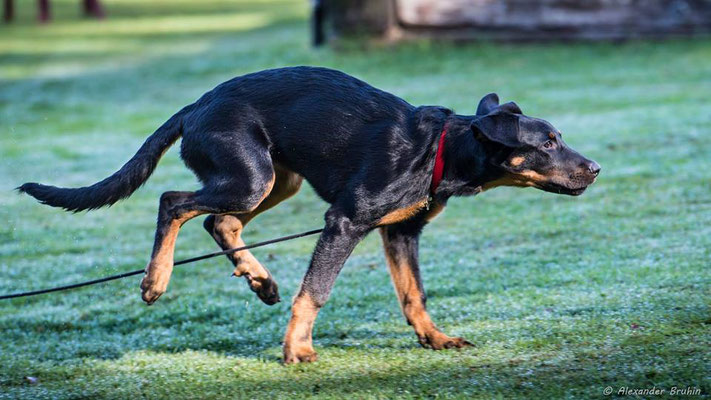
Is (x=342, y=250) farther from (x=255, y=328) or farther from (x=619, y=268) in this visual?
(x=619, y=268)

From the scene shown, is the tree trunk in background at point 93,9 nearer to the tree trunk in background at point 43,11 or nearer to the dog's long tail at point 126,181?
the tree trunk in background at point 43,11

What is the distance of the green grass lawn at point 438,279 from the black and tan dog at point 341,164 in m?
0.47

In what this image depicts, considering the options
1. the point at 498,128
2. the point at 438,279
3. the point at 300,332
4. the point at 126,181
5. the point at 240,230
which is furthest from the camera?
the point at 438,279

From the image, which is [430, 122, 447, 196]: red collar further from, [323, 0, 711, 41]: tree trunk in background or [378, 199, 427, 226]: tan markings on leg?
[323, 0, 711, 41]: tree trunk in background

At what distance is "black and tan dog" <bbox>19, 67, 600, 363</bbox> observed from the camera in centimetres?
535

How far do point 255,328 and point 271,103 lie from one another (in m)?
1.57

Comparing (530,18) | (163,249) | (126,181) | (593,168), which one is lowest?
(530,18)

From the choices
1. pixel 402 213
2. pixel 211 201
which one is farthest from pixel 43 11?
pixel 402 213

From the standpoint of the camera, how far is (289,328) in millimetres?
5457

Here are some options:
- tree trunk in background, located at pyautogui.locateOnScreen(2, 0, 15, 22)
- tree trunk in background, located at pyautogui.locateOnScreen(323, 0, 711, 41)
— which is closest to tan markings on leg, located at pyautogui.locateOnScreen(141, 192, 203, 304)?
tree trunk in background, located at pyautogui.locateOnScreen(323, 0, 711, 41)

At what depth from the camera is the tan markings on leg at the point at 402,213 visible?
5.40m

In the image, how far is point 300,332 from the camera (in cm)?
544

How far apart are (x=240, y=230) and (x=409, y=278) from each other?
3.93ft

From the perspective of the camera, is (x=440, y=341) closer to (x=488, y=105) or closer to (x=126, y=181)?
(x=488, y=105)
